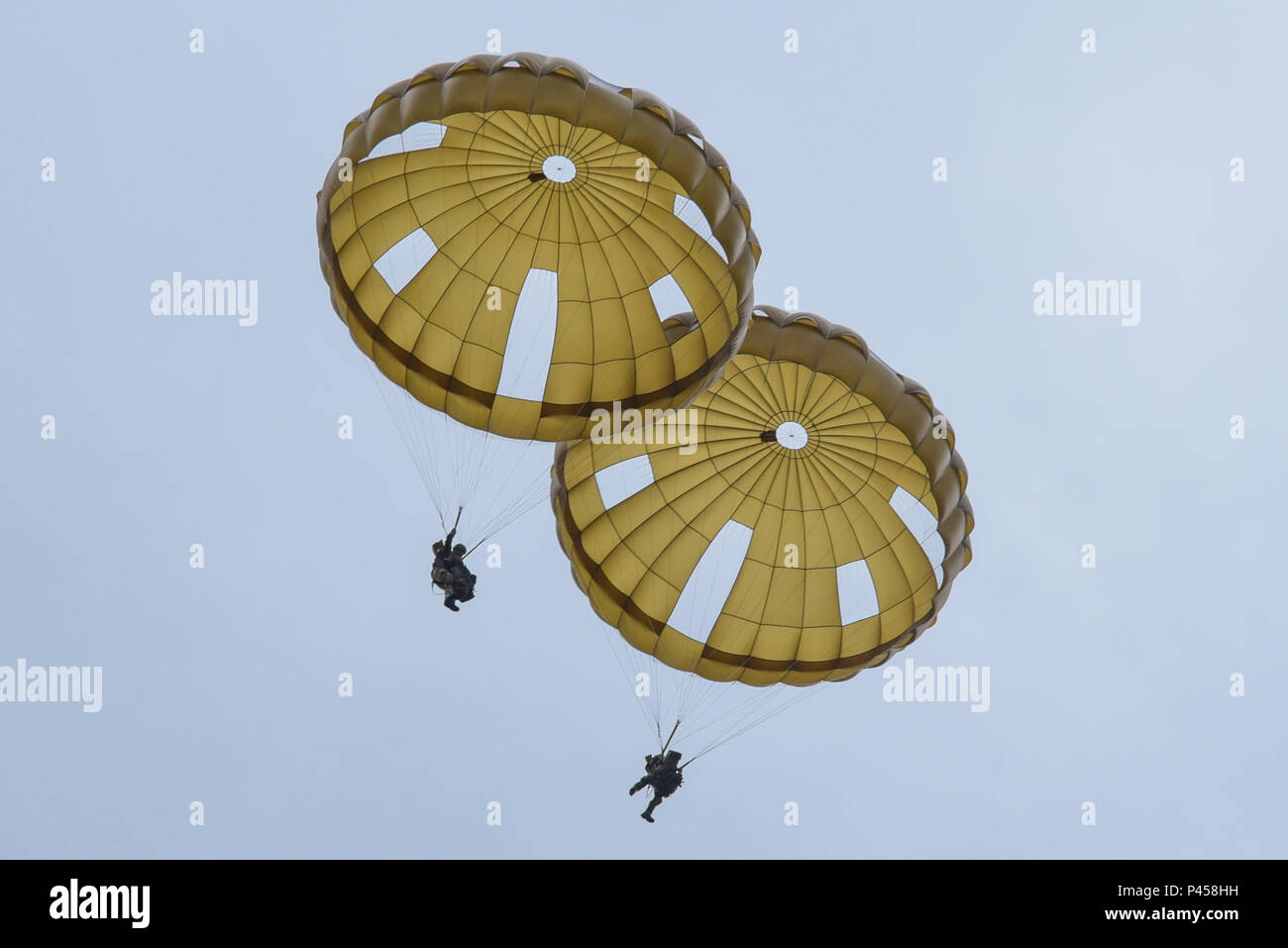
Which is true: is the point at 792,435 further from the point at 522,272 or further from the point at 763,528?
the point at 522,272

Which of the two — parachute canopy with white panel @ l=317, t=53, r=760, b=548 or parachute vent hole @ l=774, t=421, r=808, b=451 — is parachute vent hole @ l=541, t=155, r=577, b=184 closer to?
parachute canopy with white panel @ l=317, t=53, r=760, b=548

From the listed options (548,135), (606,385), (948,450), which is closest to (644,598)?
(606,385)

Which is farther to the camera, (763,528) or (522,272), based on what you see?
(763,528)

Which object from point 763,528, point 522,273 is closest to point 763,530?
point 763,528

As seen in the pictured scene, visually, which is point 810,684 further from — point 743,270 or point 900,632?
point 743,270

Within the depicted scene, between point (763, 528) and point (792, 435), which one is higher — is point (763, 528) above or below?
below

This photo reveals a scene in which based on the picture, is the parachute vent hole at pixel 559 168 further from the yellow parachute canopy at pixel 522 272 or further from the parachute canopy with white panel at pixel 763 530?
the parachute canopy with white panel at pixel 763 530

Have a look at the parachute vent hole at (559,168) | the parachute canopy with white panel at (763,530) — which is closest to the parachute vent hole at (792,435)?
the parachute canopy with white panel at (763,530)
